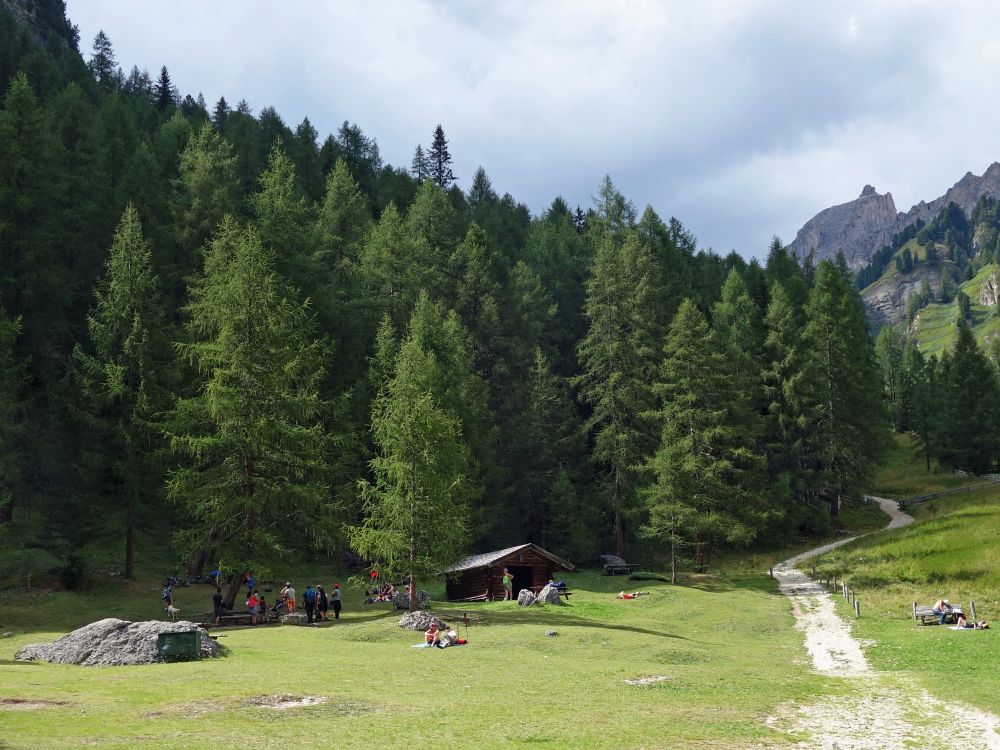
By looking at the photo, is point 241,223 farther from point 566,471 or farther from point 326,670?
point 326,670

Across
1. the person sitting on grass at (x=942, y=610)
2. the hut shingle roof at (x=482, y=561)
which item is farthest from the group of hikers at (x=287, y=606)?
the person sitting on grass at (x=942, y=610)

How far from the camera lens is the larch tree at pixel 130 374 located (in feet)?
139

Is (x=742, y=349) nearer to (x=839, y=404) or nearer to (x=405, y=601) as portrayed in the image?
(x=839, y=404)

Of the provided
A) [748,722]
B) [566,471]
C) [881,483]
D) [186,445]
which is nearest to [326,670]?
[748,722]

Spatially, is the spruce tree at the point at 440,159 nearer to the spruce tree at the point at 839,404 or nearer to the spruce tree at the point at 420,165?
the spruce tree at the point at 420,165

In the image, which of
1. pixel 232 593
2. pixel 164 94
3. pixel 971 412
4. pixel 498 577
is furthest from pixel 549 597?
pixel 164 94

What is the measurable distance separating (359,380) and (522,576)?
1907cm

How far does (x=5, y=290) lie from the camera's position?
48219mm

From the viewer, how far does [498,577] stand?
41.0m

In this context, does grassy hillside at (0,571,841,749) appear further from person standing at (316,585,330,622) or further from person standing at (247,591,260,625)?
person standing at (247,591,260,625)

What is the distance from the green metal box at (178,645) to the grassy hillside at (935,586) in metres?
19.8

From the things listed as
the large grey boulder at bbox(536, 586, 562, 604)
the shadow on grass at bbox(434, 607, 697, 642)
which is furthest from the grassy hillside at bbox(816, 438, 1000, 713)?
the large grey boulder at bbox(536, 586, 562, 604)

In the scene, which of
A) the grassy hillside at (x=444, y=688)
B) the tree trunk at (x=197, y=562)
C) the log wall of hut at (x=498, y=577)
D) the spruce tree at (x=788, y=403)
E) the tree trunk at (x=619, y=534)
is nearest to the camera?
the grassy hillside at (x=444, y=688)

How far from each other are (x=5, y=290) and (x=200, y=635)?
3566cm
